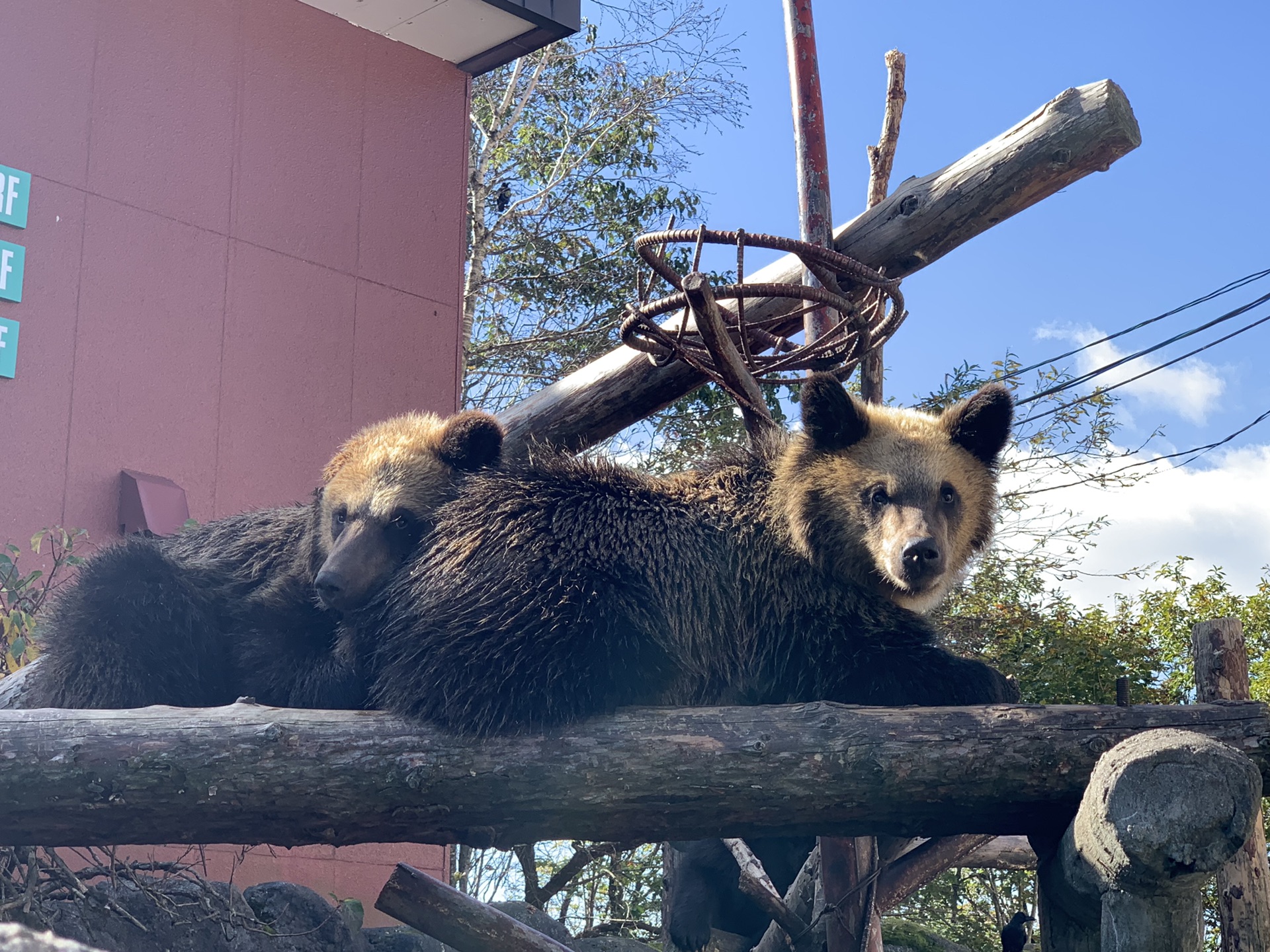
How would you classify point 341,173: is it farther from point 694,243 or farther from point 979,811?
point 979,811

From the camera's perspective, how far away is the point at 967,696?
3742mm

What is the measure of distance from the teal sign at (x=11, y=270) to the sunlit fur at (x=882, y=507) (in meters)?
4.74

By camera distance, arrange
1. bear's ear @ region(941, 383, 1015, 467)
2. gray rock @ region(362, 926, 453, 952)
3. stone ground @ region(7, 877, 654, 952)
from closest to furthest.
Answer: bear's ear @ region(941, 383, 1015, 467) → stone ground @ region(7, 877, 654, 952) → gray rock @ region(362, 926, 453, 952)

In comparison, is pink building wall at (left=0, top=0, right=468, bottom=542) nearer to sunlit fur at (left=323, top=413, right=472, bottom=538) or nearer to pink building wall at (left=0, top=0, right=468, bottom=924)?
pink building wall at (left=0, top=0, right=468, bottom=924)

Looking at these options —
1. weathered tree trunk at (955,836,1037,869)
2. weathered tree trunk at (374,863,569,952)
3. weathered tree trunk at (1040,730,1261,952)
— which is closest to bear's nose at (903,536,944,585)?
weathered tree trunk at (1040,730,1261,952)

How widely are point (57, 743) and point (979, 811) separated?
234 centimetres

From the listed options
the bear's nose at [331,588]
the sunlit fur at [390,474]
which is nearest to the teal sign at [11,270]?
the sunlit fur at [390,474]

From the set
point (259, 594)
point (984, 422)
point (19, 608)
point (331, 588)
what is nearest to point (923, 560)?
point (984, 422)

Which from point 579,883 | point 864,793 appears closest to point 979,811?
point 864,793

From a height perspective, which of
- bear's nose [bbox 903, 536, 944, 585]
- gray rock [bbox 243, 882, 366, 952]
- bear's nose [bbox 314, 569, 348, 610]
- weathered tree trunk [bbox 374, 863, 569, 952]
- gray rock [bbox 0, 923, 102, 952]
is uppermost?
bear's nose [bbox 903, 536, 944, 585]

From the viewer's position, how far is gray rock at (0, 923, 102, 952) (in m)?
1.56

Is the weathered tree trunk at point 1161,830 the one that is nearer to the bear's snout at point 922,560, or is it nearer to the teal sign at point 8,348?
the bear's snout at point 922,560

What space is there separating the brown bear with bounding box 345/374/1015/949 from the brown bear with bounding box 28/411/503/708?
0.66ft

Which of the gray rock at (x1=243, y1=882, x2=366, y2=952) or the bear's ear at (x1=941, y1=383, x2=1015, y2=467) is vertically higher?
the bear's ear at (x1=941, y1=383, x2=1015, y2=467)
